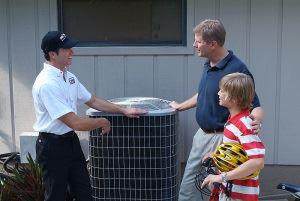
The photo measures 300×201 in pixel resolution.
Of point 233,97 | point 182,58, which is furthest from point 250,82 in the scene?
point 182,58

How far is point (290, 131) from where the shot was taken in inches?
185

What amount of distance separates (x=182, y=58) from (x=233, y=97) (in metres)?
1.90

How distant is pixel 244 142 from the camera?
8.96ft

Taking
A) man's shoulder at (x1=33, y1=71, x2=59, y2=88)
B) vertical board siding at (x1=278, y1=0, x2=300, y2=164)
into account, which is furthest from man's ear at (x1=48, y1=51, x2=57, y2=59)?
vertical board siding at (x1=278, y1=0, x2=300, y2=164)

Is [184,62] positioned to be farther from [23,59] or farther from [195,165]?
[23,59]

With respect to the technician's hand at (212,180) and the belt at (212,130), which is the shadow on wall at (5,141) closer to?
the belt at (212,130)

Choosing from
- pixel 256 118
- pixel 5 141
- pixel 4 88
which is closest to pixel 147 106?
pixel 256 118

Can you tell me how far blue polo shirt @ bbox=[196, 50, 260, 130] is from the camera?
350 cm

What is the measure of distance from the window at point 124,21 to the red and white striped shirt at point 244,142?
196cm

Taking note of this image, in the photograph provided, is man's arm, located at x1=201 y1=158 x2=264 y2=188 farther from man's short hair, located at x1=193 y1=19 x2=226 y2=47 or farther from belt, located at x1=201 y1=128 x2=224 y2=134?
man's short hair, located at x1=193 y1=19 x2=226 y2=47

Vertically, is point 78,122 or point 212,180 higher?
point 78,122

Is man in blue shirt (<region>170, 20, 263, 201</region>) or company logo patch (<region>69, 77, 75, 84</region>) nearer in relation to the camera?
man in blue shirt (<region>170, 20, 263, 201</region>)

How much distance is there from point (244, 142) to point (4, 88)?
9.67ft

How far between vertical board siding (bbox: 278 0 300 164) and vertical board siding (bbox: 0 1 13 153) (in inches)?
108
